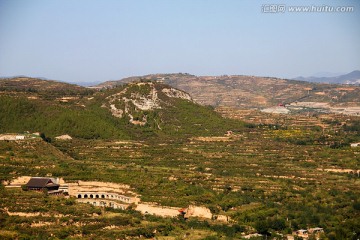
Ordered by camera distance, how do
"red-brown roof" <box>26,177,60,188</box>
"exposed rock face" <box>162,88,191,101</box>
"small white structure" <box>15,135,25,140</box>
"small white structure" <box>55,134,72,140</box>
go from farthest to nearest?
"exposed rock face" <box>162,88,191,101</box>
"small white structure" <box>55,134,72,140</box>
"small white structure" <box>15,135,25,140</box>
"red-brown roof" <box>26,177,60,188</box>

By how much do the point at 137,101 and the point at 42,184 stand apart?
5288cm

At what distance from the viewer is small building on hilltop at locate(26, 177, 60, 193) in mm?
54619

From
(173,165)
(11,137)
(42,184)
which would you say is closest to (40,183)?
(42,184)

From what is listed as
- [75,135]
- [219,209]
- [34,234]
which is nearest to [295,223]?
[219,209]

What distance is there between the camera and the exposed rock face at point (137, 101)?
10369 cm

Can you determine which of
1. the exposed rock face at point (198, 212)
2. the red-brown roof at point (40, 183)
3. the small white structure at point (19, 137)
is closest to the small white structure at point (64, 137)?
the small white structure at point (19, 137)

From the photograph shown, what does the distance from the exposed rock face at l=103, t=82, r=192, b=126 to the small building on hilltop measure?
45.7 m

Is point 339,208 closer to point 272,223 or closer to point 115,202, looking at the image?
point 272,223

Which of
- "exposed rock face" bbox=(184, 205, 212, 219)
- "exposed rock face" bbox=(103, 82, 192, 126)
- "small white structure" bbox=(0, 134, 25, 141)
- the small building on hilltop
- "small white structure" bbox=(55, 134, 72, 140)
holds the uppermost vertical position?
"exposed rock face" bbox=(103, 82, 192, 126)

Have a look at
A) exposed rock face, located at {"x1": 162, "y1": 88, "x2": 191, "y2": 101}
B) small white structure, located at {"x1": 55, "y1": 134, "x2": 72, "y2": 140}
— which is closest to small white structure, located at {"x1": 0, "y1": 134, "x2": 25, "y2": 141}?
small white structure, located at {"x1": 55, "y1": 134, "x2": 72, "y2": 140}

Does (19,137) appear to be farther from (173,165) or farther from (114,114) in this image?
(114,114)

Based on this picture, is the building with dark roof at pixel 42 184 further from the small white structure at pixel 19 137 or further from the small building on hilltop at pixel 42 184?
the small white structure at pixel 19 137

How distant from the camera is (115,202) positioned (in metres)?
54.4

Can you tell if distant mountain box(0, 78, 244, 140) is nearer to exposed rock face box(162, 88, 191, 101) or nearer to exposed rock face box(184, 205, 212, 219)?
exposed rock face box(162, 88, 191, 101)
